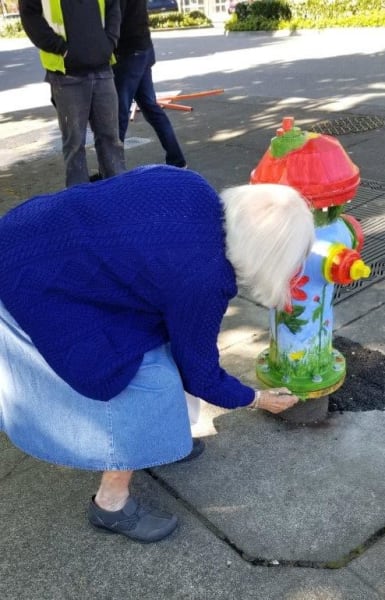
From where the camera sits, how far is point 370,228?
4191 mm

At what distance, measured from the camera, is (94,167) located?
632cm

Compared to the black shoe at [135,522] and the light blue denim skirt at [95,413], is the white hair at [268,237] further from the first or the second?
the black shoe at [135,522]

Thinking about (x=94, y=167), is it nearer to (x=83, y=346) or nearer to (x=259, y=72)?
(x=83, y=346)

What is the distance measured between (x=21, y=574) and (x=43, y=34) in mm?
3560

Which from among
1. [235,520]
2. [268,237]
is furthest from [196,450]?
[268,237]

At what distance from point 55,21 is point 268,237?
3314mm

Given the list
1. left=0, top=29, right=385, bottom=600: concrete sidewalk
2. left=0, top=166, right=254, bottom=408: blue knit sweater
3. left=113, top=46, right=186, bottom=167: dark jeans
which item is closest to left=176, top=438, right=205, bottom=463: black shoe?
left=0, top=29, right=385, bottom=600: concrete sidewalk

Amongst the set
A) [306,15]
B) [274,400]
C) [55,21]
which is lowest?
[306,15]

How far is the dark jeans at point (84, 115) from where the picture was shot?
4539 mm

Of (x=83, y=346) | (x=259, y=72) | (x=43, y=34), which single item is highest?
(x=43, y=34)

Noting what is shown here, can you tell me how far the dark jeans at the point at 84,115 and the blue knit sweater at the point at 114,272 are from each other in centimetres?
298

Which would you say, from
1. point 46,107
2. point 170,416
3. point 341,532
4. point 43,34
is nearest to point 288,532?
point 341,532

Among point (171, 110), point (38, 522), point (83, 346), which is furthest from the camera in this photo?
point (171, 110)

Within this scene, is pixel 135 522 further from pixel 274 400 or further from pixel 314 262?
pixel 314 262
